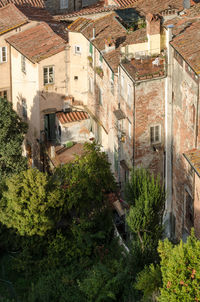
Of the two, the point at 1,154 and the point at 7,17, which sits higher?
the point at 7,17

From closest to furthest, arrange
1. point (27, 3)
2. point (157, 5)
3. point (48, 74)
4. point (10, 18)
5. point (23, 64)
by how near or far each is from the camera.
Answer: point (48, 74)
point (23, 64)
point (157, 5)
point (10, 18)
point (27, 3)

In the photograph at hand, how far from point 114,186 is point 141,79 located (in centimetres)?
802

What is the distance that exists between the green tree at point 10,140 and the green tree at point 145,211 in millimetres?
13140

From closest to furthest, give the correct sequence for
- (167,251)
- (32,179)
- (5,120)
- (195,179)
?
(167,251) → (195,179) → (32,179) → (5,120)

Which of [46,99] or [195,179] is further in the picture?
[46,99]

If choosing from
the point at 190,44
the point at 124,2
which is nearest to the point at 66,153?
the point at 124,2

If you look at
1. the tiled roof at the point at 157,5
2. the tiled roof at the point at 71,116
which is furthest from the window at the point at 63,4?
the tiled roof at the point at 71,116

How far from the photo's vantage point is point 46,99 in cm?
6100

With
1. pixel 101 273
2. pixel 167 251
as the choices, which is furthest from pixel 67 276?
pixel 167 251

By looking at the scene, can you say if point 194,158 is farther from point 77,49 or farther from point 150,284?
point 77,49

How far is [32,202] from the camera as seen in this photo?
51.7m

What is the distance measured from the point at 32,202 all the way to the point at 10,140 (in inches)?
323

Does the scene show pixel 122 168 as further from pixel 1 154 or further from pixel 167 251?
pixel 167 251

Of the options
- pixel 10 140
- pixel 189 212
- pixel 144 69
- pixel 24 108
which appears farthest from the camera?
pixel 24 108
